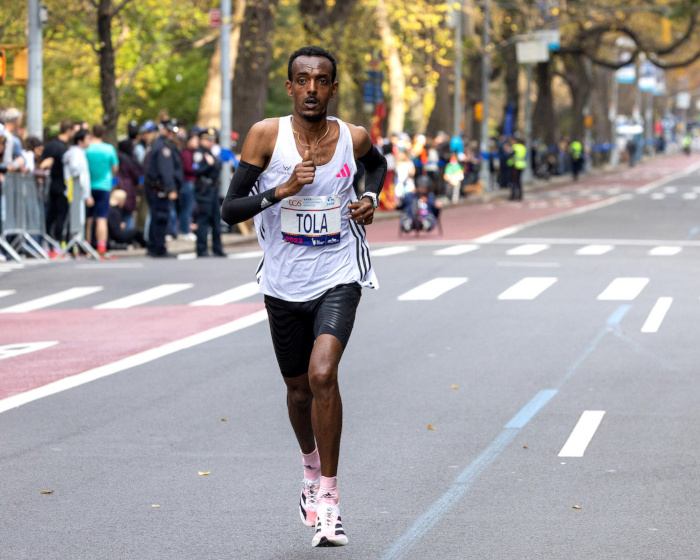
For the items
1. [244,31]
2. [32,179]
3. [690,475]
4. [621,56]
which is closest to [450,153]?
[244,31]

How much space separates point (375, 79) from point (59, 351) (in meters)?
24.1

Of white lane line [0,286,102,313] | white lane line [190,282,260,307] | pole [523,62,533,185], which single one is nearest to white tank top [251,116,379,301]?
white lane line [190,282,260,307]

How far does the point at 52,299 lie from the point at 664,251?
10847mm

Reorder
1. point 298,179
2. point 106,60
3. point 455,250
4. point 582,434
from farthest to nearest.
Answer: point 106,60, point 455,250, point 582,434, point 298,179

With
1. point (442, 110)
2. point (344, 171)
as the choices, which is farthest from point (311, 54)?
point (442, 110)

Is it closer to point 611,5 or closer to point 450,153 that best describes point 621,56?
point 611,5

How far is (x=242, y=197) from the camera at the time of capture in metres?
5.93

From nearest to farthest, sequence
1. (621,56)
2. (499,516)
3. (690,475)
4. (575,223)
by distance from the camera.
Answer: (499,516)
(690,475)
(575,223)
(621,56)

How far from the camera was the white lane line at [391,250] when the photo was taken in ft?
71.3

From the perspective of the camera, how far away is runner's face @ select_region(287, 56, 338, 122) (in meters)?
5.82

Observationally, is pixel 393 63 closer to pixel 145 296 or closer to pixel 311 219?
pixel 145 296

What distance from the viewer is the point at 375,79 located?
3525 cm

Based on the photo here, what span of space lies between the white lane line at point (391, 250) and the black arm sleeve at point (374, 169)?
15.1 meters

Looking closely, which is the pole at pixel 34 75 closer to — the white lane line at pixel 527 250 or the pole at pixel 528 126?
the white lane line at pixel 527 250
